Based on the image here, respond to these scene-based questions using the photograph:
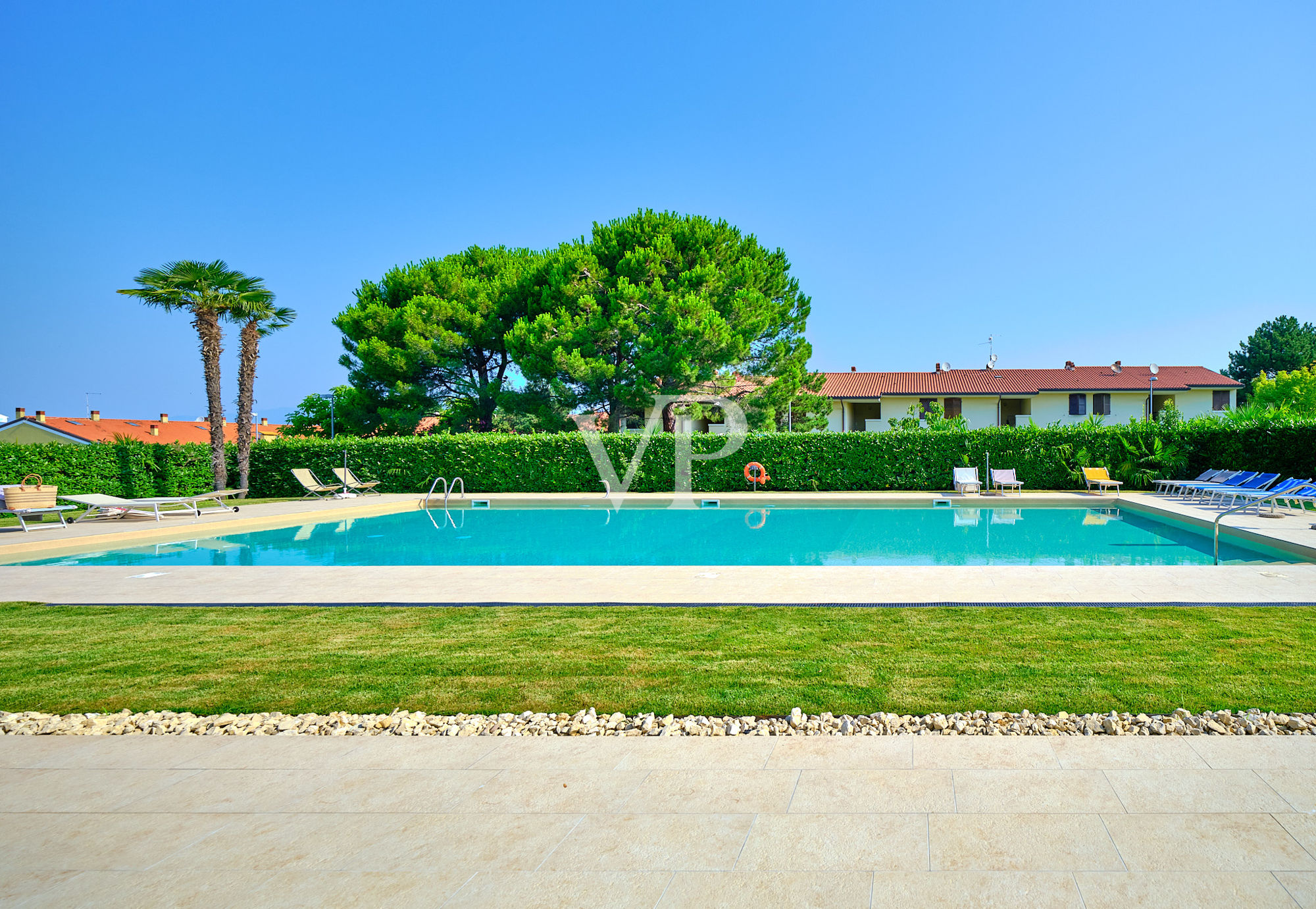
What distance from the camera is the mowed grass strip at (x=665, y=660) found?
13.2ft

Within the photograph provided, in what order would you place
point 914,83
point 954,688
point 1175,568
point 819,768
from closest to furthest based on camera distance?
point 819,768, point 954,688, point 1175,568, point 914,83

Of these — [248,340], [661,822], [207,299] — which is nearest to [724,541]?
[661,822]

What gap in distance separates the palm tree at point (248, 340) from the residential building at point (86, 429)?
1845 centimetres

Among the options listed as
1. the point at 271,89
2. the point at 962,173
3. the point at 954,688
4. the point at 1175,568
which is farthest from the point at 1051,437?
the point at 271,89

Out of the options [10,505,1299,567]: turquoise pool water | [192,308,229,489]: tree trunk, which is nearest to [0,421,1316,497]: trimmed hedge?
[192,308,229,489]: tree trunk

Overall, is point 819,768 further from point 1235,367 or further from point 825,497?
point 1235,367

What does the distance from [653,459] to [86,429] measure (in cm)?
4466

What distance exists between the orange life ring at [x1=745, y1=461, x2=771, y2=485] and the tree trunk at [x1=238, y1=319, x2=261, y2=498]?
45.5 ft

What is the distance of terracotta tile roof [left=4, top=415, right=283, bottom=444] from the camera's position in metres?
45.4

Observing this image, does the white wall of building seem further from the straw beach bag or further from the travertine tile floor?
the travertine tile floor

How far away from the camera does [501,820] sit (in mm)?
2680

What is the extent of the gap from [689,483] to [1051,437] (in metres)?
9.61

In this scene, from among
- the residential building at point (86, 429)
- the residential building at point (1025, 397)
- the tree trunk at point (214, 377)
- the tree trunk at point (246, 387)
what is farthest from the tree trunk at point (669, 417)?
the residential building at point (86, 429)

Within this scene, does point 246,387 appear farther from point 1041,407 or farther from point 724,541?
point 1041,407
